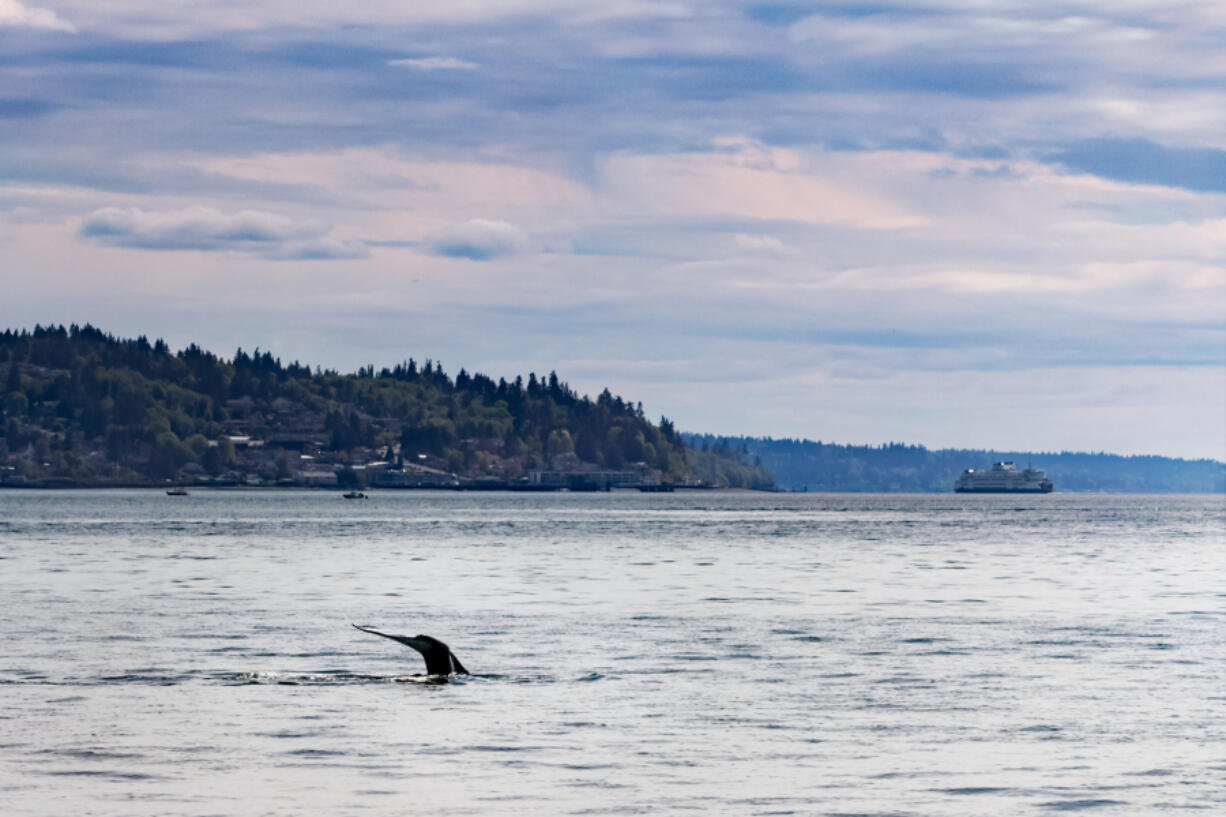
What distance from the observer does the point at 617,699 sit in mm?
35812

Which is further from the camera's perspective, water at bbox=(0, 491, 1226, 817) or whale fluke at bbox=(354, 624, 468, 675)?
whale fluke at bbox=(354, 624, 468, 675)

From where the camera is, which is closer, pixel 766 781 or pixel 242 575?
pixel 766 781

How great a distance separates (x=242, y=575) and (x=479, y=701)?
5491cm

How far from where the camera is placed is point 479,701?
35.5 m

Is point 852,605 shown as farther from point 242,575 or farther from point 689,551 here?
point 689,551

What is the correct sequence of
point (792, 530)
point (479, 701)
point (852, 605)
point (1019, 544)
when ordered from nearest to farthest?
point (479, 701), point (852, 605), point (1019, 544), point (792, 530)

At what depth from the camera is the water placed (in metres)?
25.5

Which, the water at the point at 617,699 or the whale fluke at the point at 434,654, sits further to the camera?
the whale fluke at the point at 434,654

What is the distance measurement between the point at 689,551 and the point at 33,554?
43087 millimetres

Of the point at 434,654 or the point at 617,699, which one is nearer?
the point at 617,699

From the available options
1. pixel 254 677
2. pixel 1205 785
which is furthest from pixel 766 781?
pixel 254 677

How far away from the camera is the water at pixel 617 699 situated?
25531 mm

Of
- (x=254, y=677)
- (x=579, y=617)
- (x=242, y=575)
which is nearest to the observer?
(x=254, y=677)

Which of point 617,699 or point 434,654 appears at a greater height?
point 434,654
